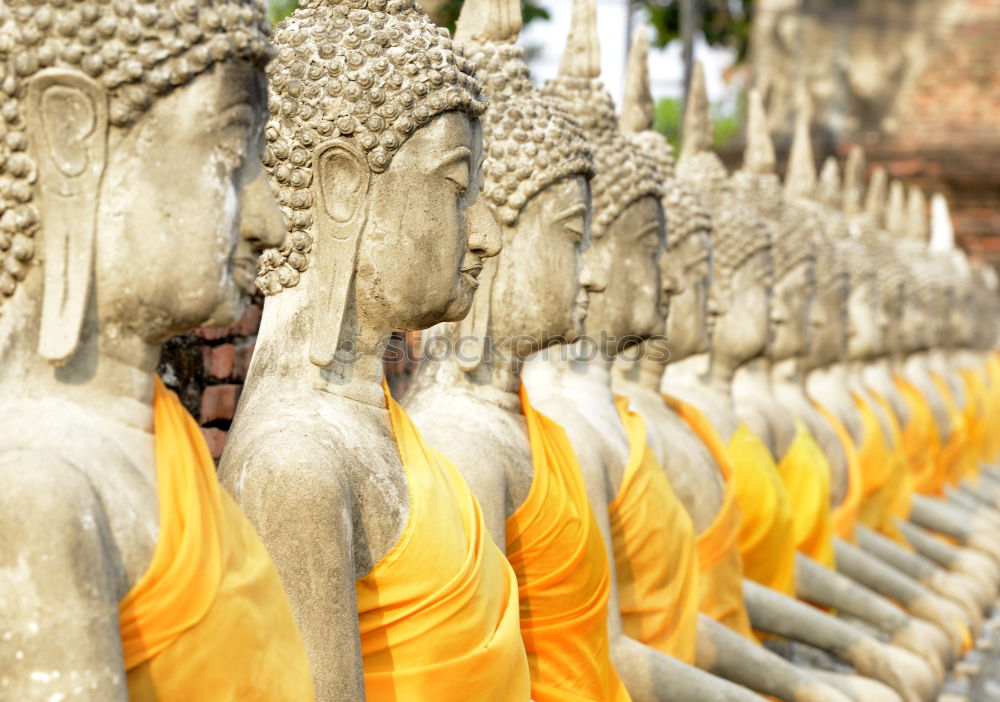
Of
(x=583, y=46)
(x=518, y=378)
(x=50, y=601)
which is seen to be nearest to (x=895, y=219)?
(x=583, y=46)

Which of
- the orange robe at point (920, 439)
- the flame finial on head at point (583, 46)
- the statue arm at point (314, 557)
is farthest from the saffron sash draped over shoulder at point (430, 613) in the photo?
the orange robe at point (920, 439)

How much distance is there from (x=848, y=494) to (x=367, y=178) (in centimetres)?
596

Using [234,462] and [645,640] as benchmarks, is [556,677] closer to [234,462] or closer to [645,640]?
[645,640]

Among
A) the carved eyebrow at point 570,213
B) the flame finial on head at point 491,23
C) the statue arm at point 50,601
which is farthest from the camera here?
the flame finial on head at point 491,23

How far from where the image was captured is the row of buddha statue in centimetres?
266

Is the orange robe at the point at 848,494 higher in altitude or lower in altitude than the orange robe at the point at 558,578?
lower

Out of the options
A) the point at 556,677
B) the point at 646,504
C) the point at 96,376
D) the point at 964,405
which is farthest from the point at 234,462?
the point at 964,405

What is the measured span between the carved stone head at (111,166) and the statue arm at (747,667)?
3.38 m

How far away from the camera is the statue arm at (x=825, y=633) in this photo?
6.74 m

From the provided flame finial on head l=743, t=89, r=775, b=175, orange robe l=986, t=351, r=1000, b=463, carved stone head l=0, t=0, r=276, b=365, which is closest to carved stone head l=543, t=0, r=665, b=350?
carved stone head l=0, t=0, r=276, b=365

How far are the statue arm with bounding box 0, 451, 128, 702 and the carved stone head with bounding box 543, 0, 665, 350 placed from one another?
3135 mm

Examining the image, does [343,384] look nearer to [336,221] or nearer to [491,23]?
[336,221]

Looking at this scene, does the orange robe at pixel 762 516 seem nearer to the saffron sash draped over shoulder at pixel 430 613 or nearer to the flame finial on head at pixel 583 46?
the flame finial on head at pixel 583 46

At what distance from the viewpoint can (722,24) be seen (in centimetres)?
2520
